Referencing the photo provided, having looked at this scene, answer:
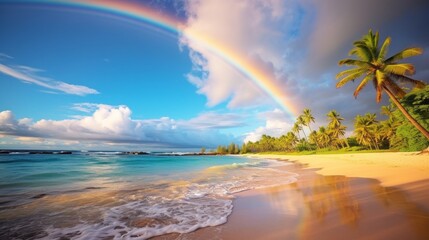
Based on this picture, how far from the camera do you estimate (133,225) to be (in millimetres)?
5684

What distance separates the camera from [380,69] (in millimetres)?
18375

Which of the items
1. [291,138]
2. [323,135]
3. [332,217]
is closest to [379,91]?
[332,217]

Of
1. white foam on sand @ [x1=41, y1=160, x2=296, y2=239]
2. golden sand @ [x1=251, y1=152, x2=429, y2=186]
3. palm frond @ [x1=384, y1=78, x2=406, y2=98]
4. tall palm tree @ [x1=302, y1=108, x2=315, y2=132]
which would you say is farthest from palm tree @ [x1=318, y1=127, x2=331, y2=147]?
white foam on sand @ [x1=41, y1=160, x2=296, y2=239]

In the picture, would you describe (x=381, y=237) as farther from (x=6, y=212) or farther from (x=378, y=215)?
(x=6, y=212)

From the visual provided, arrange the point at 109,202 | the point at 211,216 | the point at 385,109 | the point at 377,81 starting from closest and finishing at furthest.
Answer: the point at 211,216
the point at 109,202
the point at 377,81
the point at 385,109

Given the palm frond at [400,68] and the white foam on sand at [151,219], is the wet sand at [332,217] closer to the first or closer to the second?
the white foam on sand at [151,219]

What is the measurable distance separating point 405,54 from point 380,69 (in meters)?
2.00

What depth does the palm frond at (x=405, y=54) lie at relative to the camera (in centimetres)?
1660

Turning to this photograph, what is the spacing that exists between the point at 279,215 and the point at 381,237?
7.82 ft

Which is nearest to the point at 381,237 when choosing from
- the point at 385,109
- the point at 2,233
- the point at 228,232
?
the point at 228,232

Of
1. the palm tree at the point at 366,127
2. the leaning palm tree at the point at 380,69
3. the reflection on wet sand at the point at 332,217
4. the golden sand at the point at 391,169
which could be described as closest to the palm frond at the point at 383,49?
the leaning palm tree at the point at 380,69

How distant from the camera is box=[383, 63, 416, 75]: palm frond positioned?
53.7ft

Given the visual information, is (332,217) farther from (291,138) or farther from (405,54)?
(291,138)

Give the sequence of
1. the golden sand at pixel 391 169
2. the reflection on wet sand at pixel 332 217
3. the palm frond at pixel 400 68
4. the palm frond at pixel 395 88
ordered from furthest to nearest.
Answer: the palm frond at pixel 395 88 → the palm frond at pixel 400 68 → the golden sand at pixel 391 169 → the reflection on wet sand at pixel 332 217
